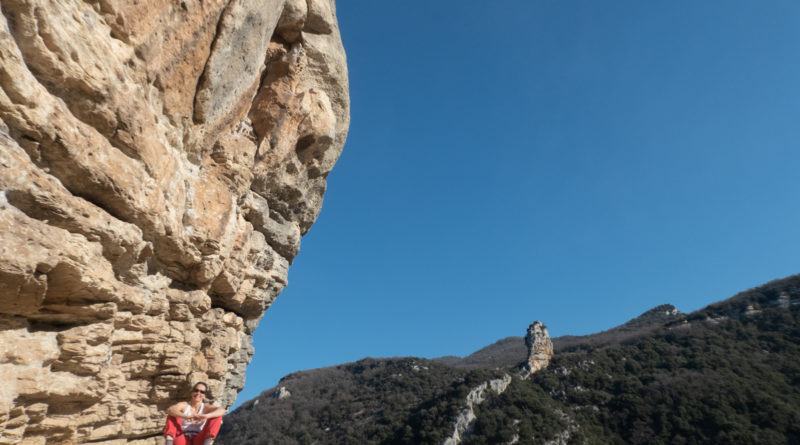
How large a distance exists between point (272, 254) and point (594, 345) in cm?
5811

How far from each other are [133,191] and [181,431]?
379 centimetres

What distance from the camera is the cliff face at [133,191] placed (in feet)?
14.2

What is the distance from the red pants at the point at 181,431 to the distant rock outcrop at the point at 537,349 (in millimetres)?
46140

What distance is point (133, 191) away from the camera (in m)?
5.55

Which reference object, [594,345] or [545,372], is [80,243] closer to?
[545,372]

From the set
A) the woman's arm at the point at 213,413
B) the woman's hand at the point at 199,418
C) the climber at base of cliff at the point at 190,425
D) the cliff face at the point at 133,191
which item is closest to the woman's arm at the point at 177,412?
the climber at base of cliff at the point at 190,425

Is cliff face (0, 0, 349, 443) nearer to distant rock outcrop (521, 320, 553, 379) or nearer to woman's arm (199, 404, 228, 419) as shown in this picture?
woman's arm (199, 404, 228, 419)

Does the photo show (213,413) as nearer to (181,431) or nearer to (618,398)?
(181,431)

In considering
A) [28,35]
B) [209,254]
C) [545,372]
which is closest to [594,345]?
[545,372]

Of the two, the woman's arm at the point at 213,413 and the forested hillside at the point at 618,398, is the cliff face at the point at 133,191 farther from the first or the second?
the forested hillside at the point at 618,398

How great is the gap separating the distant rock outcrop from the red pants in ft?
151

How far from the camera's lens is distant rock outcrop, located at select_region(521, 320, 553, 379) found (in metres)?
48.3

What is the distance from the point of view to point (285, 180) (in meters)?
10.3

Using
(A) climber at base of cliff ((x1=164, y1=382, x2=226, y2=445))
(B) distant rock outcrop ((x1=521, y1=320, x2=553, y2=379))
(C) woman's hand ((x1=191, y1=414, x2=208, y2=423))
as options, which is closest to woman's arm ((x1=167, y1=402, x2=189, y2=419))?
(A) climber at base of cliff ((x1=164, y1=382, x2=226, y2=445))
